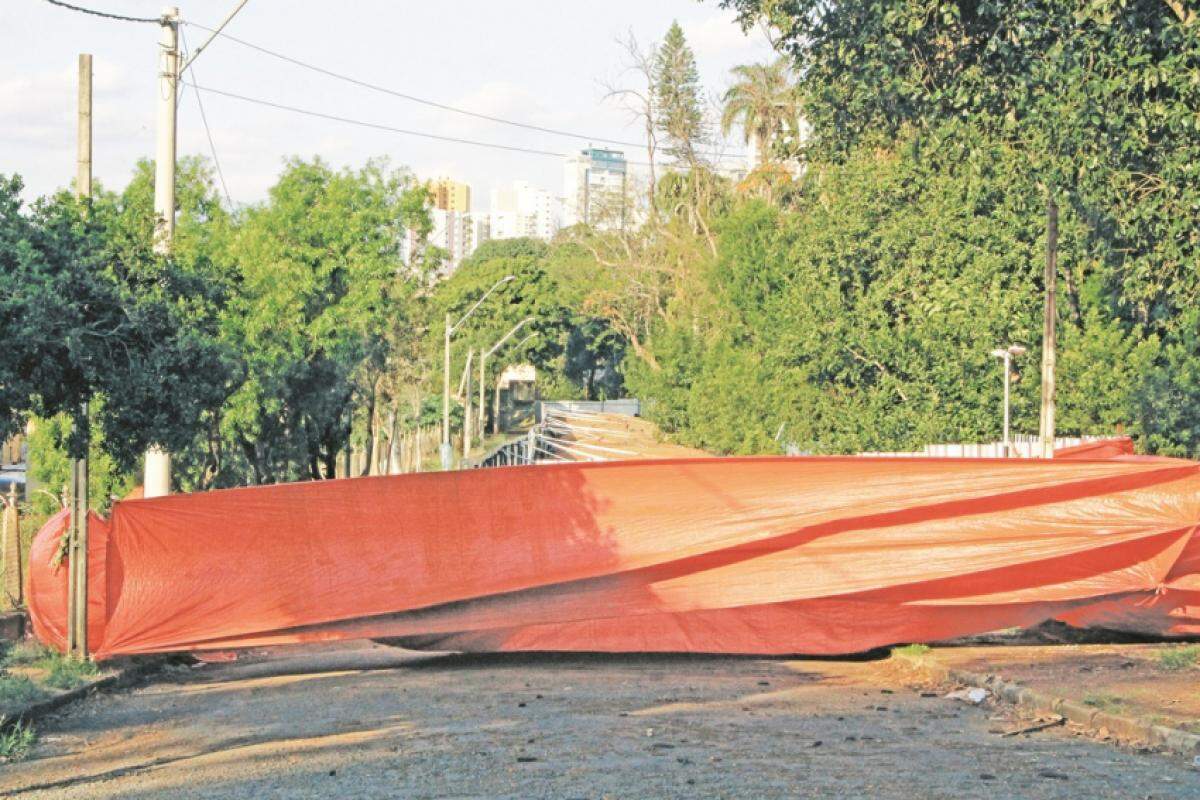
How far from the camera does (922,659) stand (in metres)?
14.6

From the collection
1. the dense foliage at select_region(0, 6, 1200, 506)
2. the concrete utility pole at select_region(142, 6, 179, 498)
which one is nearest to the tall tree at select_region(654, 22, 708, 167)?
the dense foliage at select_region(0, 6, 1200, 506)

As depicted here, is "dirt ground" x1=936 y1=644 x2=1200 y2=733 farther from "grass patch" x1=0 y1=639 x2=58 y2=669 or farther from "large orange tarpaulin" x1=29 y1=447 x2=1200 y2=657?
"grass patch" x1=0 y1=639 x2=58 y2=669

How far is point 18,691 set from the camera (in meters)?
12.6

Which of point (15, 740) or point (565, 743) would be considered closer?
point (565, 743)

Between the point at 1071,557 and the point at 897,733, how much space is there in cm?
502

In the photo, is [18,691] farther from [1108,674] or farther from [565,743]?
[1108,674]

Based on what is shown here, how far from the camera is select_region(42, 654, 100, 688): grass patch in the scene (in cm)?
1367

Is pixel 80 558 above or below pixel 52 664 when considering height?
above

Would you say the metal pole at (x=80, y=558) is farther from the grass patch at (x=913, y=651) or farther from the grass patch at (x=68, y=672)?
the grass patch at (x=913, y=651)

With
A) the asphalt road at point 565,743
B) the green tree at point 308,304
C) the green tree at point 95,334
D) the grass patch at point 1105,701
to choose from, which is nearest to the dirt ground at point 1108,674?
the grass patch at point 1105,701

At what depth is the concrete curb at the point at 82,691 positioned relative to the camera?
11808mm

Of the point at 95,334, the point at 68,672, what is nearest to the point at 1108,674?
the point at 95,334

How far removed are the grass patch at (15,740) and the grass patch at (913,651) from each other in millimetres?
8046

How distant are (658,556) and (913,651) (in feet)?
8.93
